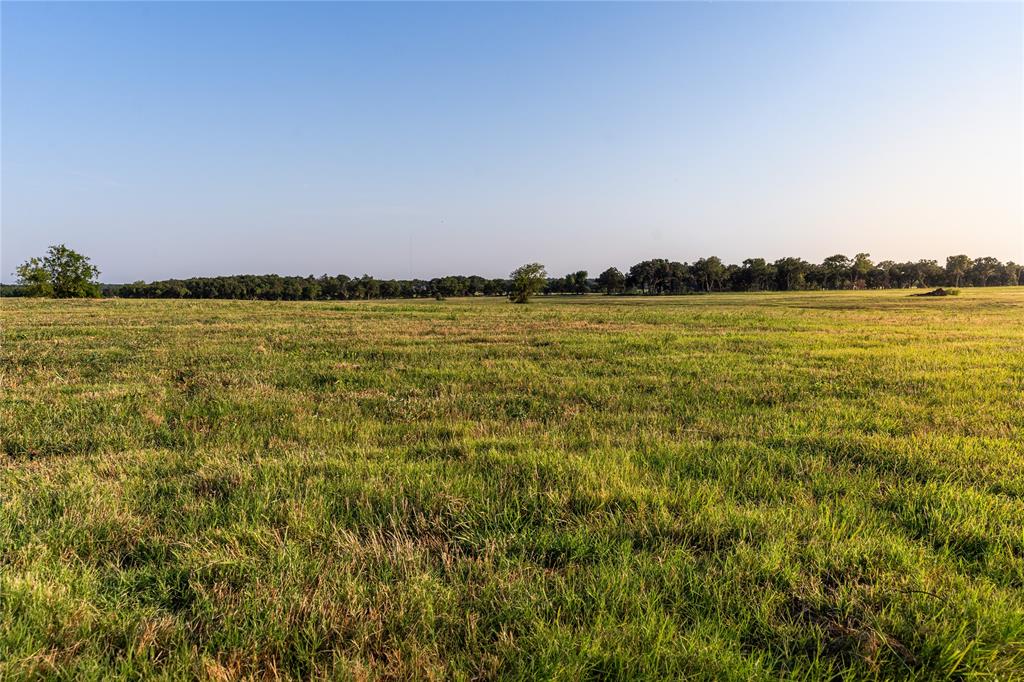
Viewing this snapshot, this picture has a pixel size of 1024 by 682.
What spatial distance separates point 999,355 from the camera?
11.9 metres

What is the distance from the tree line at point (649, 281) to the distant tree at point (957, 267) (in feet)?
0.78

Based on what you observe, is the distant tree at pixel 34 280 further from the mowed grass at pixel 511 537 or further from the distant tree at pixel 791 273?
the distant tree at pixel 791 273

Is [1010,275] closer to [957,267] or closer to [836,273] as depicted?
[957,267]

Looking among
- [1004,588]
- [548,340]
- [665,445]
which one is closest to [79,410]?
[665,445]

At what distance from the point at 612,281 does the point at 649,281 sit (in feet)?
52.3

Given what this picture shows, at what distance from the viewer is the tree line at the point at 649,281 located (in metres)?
122

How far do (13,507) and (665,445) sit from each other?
589cm

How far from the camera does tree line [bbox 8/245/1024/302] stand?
12181 cm

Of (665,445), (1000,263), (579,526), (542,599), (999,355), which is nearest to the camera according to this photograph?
(542,599)

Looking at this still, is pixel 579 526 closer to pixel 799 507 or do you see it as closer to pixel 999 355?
pixel 799 507

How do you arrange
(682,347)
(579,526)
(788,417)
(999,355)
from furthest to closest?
(682,347) → (999,355) → (788,417) → (579,526)

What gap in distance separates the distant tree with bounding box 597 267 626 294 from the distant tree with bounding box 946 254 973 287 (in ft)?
335

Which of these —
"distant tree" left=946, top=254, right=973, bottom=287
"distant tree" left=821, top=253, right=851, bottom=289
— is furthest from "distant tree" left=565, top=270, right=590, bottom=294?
"distant tree" left=946, top=254, right=973, bottom=287

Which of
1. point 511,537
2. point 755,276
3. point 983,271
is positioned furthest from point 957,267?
point 511,537
